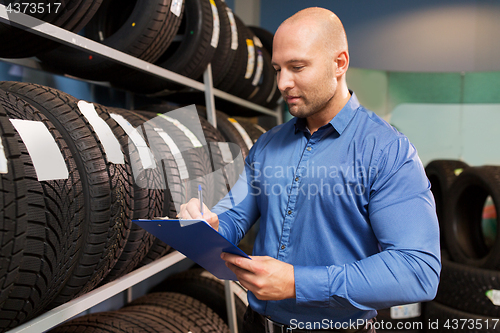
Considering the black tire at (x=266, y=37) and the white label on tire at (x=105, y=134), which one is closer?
the white label on tire at (x=105, y=134)

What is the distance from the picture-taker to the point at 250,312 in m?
1.29

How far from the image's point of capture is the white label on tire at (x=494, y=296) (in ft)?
7.80

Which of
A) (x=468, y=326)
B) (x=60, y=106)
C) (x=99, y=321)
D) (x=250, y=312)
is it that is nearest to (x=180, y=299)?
(x=99, y=321)

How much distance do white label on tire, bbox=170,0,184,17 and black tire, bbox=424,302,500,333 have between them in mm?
2724

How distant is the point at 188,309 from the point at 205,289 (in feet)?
1.13

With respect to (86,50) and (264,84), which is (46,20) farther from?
(264,84)

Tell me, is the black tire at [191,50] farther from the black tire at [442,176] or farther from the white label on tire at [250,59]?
the black tire at [442,176]

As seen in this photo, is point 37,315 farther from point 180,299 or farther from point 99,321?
Result: point 180,299

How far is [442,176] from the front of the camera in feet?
10.8

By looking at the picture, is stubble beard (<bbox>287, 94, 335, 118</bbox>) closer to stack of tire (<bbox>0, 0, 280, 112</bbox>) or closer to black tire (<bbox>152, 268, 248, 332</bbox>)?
stack of tire (<bbox>0, 0, 280, 112</bbox>)

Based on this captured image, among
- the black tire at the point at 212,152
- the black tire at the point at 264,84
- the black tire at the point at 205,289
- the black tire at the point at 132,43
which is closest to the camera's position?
the black tire at the point at 212,152

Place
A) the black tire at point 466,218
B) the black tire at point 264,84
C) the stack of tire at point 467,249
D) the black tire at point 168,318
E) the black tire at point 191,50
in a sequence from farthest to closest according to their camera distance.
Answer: the black tire at point 264,84
the black tire at point 466,218
the stack of tire at point 467,249
the black tire at point 191,50
the black tire at point 168,318

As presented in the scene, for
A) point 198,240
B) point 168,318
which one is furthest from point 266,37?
point 198,240

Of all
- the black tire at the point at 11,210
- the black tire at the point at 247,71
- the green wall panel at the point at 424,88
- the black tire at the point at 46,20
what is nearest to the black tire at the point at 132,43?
the black tire at the point at 46,20
